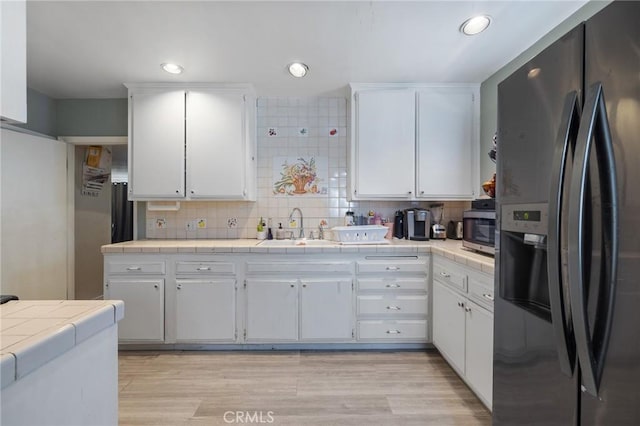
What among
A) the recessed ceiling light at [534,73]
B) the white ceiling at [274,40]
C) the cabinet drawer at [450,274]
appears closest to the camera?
the recessed ceiling light at [534,73]

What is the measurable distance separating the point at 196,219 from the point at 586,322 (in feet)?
9.49

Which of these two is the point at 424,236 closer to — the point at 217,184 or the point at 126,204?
the point at 217,184

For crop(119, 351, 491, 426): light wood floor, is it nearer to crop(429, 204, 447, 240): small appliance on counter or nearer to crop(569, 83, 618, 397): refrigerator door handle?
crop(429, 204, 447, 240): small appliance on counter

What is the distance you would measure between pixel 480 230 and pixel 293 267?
1377mm

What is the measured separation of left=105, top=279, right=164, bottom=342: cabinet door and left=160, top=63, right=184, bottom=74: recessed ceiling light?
1.70m

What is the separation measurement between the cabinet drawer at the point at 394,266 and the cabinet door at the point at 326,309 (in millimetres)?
191

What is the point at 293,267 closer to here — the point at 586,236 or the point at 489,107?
the point at 586,236

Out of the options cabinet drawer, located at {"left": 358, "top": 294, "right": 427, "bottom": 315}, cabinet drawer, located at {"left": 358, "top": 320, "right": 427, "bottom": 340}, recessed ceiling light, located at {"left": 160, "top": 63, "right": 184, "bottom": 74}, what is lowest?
cabinet drawer, located at {"left": 358, "top": 320, "right": 427, "bottom": 340}

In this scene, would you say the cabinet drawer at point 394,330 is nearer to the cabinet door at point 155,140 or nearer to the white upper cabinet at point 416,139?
the white upper cabinet at point 416,139

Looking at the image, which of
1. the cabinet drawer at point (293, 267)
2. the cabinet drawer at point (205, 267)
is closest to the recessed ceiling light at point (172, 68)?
the cabinet drawer at point (205, 267)

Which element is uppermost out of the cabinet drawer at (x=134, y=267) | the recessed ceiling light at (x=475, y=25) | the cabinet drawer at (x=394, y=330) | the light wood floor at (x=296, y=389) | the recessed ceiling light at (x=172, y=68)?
the recessed ceiling light at (x=475, y=25)

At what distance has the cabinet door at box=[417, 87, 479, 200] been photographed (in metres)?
2.56

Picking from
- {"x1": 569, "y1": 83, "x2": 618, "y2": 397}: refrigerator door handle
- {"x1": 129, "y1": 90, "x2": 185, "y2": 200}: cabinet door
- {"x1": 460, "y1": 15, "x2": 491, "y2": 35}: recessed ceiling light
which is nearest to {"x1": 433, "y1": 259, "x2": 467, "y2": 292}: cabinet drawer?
{"x1": 569, "y1": 83, "x2": 618, "y2": 397}: refrigerator door handle

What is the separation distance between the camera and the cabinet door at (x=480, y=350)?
4.97 ft
